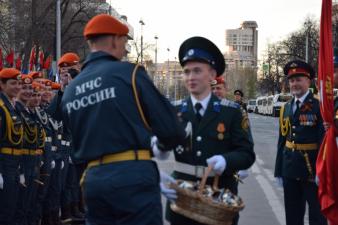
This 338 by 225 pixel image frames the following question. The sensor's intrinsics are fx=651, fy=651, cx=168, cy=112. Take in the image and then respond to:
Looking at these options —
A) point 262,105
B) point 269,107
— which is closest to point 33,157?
point 269,107

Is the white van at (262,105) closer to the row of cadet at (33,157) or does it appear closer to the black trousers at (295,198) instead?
the row of cadet at (33,157)

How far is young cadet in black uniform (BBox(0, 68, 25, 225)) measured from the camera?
24.9ft

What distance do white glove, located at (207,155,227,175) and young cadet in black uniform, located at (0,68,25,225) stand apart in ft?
11.4

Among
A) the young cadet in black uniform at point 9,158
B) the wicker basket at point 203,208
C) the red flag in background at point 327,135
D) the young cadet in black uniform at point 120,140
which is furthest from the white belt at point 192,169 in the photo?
the young cadet in black uniform at point 9,158

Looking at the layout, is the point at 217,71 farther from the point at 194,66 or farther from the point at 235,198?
the point at 235,198

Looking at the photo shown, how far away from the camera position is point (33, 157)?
826cm

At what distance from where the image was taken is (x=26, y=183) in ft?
26.7

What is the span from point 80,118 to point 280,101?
203ft

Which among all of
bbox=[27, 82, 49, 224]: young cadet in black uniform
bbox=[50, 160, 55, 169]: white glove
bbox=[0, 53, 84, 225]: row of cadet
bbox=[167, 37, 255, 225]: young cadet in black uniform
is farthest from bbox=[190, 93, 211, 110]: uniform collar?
bbox=[50, 160, 55, 169]: white glove

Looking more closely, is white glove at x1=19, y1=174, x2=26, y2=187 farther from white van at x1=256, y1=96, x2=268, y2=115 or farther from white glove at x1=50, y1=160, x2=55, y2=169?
white van at x1=256, y1=96, x2=268, y2=115

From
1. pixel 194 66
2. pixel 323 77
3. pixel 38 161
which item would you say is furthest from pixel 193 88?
pixel 38 161

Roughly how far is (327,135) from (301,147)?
3.47ft

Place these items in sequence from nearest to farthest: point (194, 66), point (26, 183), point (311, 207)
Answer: point (194, 66) < point (311, 207) < point (26, 183)

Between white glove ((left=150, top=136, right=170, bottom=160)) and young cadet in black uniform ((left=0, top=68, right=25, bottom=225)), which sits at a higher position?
white glove ((left=150, top=136, right=170, bottom=160))
